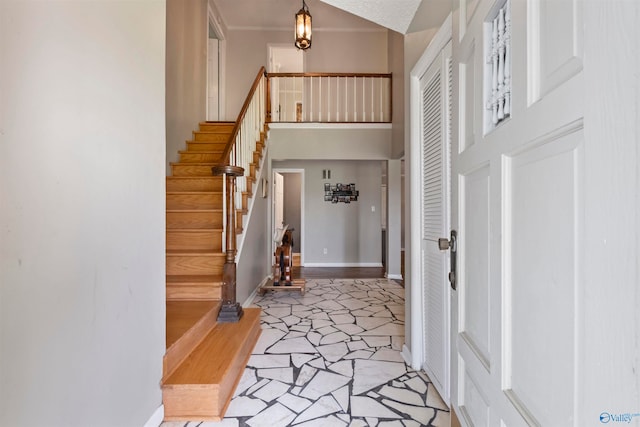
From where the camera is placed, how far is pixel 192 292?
2693 mm

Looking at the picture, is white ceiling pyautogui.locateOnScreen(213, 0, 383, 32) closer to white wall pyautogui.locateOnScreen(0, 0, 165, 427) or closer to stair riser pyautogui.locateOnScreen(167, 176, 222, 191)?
stair riser pyautogui.locateOnScreen(167, 176, 222, 191)

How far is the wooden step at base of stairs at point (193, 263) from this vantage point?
2.96 metres

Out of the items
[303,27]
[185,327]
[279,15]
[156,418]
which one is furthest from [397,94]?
[156,418]

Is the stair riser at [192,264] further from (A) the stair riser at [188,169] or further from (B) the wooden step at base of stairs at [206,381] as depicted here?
(A) the stair riser at [188,169]

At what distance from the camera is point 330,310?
12.0 feet

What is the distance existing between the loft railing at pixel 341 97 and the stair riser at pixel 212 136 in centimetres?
87

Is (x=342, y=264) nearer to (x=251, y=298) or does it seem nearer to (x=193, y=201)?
(x=251, y=298)

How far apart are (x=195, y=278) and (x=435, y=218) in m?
2.10

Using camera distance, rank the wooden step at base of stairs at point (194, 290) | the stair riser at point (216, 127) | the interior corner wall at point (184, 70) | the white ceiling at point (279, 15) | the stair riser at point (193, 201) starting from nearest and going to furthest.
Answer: the wooden step at base of stairs at point (194, 290)
the stair riser at point (193, 201)
the interior corner wall at point (184, 70)
the stair riser at point (216, 127)
the white ceiling at point (279, 15)

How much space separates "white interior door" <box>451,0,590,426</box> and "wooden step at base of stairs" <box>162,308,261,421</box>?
129 centimetres

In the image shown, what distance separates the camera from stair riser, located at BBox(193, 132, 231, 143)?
468 centimetres

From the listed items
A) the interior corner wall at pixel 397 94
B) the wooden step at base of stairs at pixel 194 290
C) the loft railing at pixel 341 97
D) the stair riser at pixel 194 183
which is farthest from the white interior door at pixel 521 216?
the loft railing at pixel 341 97

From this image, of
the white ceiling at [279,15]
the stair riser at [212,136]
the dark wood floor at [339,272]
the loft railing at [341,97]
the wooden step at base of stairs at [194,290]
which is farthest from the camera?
the white ceiling at [279,15]

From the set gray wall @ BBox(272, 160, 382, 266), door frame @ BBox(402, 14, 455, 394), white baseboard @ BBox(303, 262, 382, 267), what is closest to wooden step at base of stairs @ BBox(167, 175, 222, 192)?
door frame @ BBox(402, 14, 455, 394)
